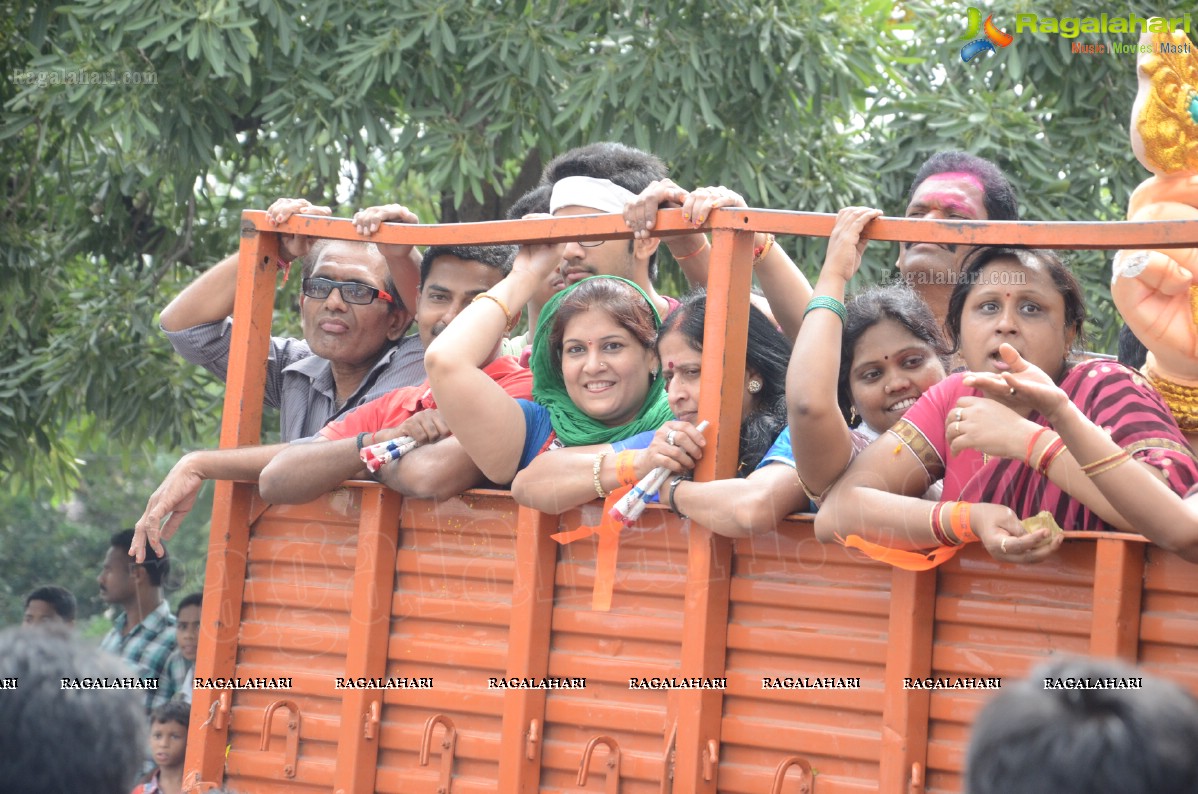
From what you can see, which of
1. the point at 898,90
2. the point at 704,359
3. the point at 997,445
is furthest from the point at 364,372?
the point at 898,90

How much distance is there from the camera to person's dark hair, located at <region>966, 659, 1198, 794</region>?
4.73 ft

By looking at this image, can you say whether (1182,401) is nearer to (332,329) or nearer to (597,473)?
(597,473)

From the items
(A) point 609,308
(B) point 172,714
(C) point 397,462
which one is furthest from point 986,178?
(B) point 172,714

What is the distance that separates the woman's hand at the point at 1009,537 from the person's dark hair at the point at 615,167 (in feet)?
6.50

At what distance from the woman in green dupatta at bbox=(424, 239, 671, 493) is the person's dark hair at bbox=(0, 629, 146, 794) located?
4.81 ft

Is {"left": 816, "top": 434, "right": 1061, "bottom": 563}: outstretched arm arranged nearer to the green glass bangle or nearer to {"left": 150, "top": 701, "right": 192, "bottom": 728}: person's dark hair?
the green glass bangle

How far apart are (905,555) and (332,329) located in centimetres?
216

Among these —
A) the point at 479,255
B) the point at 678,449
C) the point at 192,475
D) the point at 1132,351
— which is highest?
the point at 479,255

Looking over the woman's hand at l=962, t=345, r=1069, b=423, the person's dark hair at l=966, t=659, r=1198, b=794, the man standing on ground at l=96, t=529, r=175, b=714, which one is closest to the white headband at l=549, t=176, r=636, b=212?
the woman's hand at l=962, t=345, r=1069, b=423

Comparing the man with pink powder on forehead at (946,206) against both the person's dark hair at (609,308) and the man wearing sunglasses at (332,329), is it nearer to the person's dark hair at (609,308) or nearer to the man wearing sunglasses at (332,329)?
the person's dark hair at (609,308)

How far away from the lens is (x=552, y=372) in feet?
12.0

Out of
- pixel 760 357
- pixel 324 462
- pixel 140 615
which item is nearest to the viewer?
pixel 760 357

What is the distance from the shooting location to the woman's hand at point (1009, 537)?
8.57 feet

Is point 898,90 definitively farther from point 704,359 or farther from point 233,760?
point 233,760
